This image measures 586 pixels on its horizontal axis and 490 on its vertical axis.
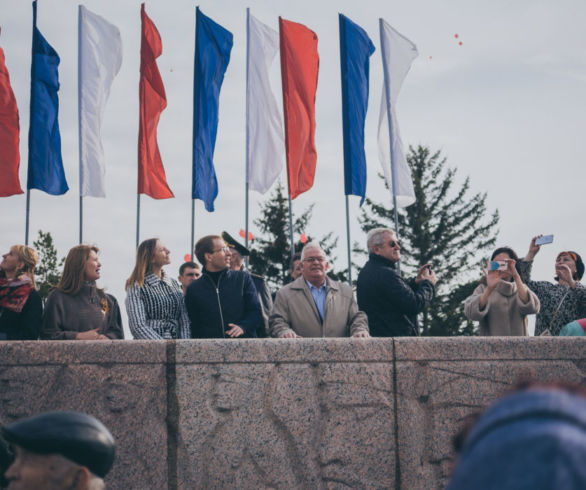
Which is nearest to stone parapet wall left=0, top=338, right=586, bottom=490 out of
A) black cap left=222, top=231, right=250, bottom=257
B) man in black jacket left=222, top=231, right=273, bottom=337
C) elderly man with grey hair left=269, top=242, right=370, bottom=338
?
elderly man with grey hair left=269, top=242, right=370, bottom=338

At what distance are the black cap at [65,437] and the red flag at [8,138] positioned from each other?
10515mm

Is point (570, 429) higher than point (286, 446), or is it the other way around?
point (570, 429)

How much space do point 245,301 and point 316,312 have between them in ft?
1.91

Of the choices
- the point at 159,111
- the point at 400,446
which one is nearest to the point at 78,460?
the point at 400,446

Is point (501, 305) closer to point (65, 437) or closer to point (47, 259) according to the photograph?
point (65, 437)

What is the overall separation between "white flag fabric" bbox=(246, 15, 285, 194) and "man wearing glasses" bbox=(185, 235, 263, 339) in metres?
6.63

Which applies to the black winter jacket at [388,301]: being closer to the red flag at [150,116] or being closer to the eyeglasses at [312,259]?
the eyeglasses at [312,259]

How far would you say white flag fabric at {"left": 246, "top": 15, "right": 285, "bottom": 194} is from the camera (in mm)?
12633

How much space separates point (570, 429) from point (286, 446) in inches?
168

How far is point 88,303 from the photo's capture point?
5.48 m

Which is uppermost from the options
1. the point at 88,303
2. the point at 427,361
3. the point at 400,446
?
the point at 88,303

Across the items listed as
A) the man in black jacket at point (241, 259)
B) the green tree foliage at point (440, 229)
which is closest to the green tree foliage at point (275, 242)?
the green tree foliage at point (440, 229)

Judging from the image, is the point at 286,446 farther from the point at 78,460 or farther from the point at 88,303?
the point at 78,460

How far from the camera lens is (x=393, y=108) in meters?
12.7
